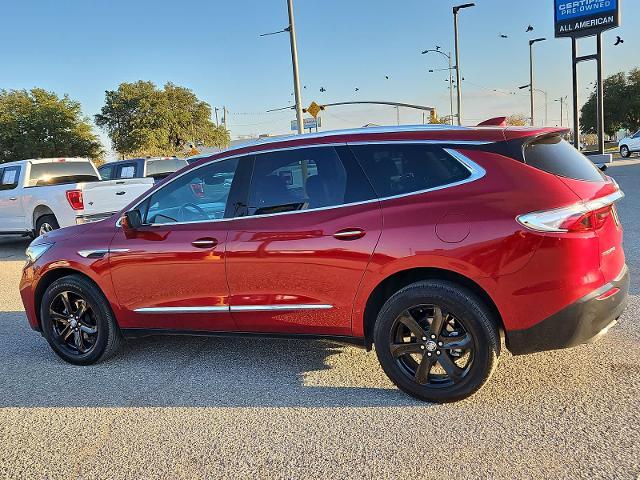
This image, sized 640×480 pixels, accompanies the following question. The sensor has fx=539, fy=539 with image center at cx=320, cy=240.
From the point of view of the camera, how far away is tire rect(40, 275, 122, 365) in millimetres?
4539

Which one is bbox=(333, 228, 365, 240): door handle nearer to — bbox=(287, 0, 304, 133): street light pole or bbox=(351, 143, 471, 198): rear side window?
bbox=(351, 143, 471, 198): rear side window

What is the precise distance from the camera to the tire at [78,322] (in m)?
4.54

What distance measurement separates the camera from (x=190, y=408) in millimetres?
3717

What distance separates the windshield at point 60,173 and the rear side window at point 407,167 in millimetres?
9810

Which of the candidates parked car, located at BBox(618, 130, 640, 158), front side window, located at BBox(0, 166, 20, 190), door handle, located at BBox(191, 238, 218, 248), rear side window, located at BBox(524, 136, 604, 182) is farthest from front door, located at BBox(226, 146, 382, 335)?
parked car, located at BBox(618, 130, 640, 158)

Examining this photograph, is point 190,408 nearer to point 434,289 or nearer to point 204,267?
point 204,267

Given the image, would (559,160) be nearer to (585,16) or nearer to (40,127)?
(585,16)

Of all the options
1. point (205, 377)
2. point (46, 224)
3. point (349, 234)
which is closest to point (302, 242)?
point (349, 234)

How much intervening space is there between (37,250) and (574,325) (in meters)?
4.37

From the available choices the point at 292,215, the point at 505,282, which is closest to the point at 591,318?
the point at 505,282

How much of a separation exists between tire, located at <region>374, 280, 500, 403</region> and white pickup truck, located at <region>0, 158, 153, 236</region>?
823cm

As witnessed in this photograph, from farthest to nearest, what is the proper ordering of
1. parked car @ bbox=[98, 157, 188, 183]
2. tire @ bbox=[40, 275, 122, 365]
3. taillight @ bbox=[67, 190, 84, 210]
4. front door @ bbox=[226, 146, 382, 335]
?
parked car @ bbox=[98, 157, 188, 183]
taillight @ bbox=[67, 190, 84, 210]
tire @ bbox=[40, 275, 122, 365]
front door @ bbox=[226, 146, 382, 335]

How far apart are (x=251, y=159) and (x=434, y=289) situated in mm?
1697

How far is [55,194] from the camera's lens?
10.5 meters
